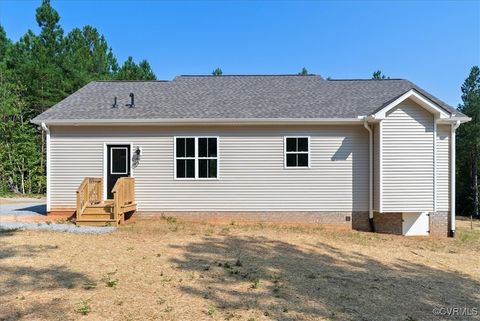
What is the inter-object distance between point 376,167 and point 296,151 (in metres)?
2.48

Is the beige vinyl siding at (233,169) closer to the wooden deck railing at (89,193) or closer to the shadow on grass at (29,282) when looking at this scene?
the wooden deck railing at (89,193)

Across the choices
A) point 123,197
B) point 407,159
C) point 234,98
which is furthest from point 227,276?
point 234,98

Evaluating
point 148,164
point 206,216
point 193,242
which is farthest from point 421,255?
point 148,164

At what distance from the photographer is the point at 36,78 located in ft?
87.4

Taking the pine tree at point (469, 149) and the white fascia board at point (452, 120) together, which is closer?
the white fascia board at point (452, 120)

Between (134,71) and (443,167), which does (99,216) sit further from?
(134,71)

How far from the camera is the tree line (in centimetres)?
2469

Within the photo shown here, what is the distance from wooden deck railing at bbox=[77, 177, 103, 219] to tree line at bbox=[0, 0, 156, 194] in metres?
15.8

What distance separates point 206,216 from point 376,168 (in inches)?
216

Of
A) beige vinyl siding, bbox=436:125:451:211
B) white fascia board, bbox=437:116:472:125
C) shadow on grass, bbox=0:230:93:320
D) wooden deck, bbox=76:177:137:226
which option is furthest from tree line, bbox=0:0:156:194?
white fascia board, bbox=437:116:472:125

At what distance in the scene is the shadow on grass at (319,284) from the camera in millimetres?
4977

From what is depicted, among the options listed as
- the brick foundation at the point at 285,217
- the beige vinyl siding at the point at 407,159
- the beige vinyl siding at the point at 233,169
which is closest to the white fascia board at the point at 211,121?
the beige vinyl siding at the point at 233,169

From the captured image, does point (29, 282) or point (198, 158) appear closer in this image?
point (29, 282)

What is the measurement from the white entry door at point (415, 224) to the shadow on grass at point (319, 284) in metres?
3.80
